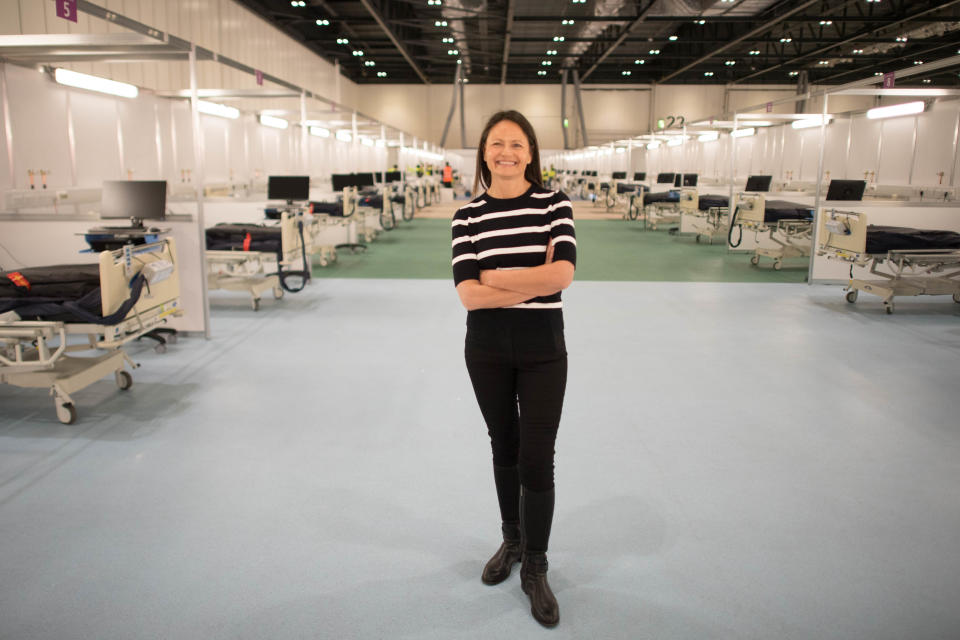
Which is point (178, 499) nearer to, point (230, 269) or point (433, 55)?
point (230, 269)

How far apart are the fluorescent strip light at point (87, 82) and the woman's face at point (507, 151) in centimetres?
647

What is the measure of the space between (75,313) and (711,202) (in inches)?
442

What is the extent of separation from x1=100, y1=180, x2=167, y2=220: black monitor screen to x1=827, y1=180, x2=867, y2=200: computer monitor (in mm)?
7271

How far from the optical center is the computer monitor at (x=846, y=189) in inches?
314

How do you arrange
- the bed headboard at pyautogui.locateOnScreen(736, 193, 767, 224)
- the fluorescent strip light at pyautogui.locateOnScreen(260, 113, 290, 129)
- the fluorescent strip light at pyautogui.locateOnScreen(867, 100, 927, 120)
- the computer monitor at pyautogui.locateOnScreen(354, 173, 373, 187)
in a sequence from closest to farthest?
the fluorescent strip light at pyautogui.locateOnScreen(867, 100, 927, 120)
the bed headboard at pyautogui.locateOnScreen(736, 193, 767, 224)
the fluorescent strip light at pyautogui.locateOnScreen(260, 113, 290, 129)
the computer monitor at pyautogui.locateOnScreen(354, 173, 373, 187)

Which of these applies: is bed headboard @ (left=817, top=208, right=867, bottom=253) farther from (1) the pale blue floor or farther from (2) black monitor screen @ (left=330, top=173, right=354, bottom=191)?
(2) black monitor screen @ (left=330, top=173, right=354, bottom=191)

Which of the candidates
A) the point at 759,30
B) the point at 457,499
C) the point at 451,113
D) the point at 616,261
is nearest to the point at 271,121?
the point at 616,261

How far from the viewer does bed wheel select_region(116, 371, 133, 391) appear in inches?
173

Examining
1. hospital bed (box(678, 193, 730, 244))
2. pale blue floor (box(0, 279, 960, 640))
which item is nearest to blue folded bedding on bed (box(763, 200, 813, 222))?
hospital bed (box(678, 193, 730, 244))

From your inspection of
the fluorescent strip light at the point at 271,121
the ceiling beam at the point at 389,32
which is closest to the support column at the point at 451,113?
the ceiling beam at the point at 389,32

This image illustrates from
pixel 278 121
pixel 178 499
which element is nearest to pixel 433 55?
pixel 278 121

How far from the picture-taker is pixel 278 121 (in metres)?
12.4

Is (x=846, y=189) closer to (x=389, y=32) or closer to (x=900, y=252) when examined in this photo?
(x=900, y=252)

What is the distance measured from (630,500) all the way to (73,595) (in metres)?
2.12
